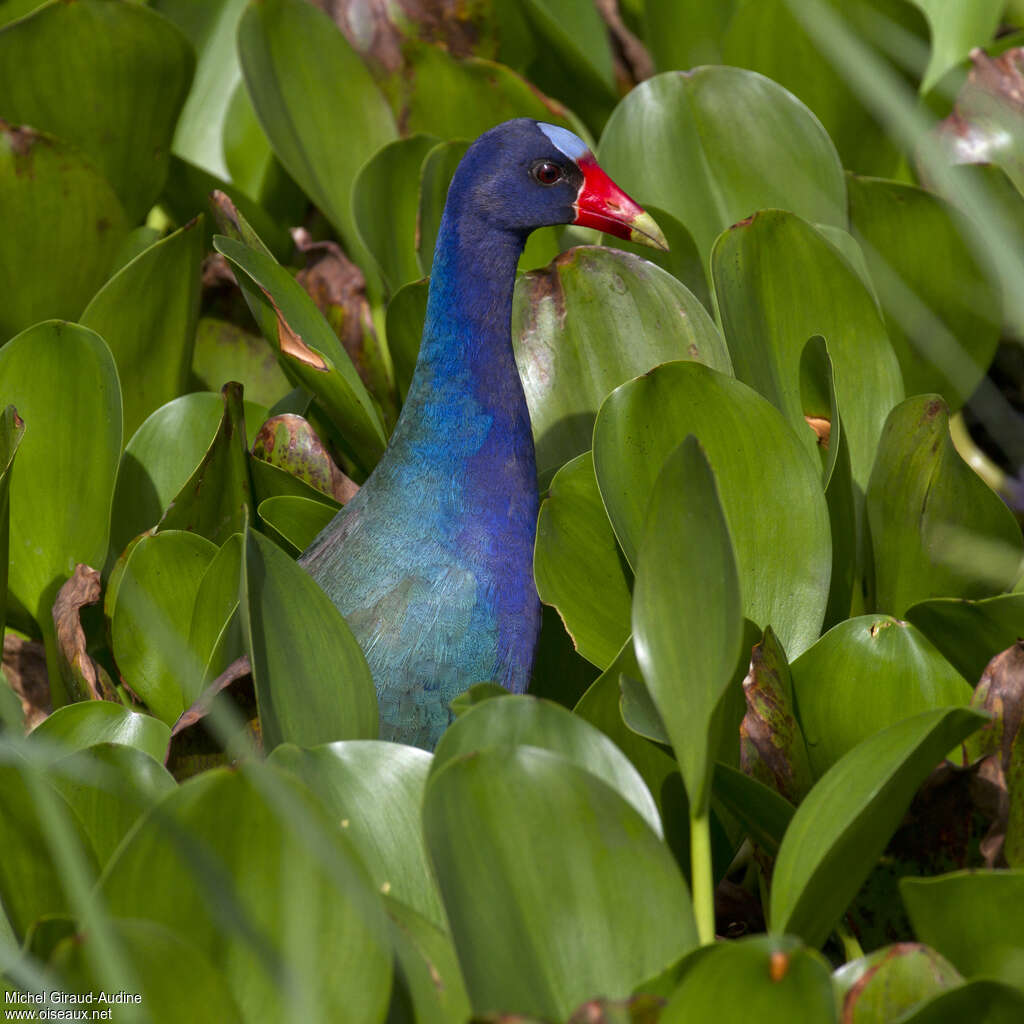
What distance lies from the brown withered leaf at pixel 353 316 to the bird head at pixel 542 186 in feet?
1.61

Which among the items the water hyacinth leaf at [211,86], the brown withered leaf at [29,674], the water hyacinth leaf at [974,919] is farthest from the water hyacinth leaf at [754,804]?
the water hyacinth leaf at [211,86]

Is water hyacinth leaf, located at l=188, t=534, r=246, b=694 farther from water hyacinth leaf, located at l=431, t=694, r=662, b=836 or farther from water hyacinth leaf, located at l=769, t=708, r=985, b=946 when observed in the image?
water hyacinth leaf, located at l=769, t=708, r=985, b=946

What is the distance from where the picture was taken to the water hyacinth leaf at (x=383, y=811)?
3.81 ft

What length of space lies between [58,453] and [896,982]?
1213 mm

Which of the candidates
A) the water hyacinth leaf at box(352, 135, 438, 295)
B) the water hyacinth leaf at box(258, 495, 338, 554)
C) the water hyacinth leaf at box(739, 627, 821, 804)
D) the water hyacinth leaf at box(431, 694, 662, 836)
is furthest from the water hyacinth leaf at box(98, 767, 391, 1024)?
the water hyacinth leaf at box(352, 135, 438, 295)

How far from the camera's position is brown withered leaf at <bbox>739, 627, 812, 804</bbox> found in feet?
4.33

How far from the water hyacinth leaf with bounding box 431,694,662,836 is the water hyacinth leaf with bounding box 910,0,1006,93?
1797 millimetres

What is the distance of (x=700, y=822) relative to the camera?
3.55ft

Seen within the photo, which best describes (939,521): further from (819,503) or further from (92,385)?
(92,385)

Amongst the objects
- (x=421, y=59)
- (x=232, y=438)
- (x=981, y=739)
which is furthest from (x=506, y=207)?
(x=981, y=739)

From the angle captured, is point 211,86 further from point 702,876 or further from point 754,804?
point 702,876

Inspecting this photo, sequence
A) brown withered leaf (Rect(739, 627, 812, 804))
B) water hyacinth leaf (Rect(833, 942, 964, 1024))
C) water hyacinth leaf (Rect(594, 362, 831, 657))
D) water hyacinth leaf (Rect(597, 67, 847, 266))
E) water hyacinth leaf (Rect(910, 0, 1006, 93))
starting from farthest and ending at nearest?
water hyacinth leaf (Rect(910, 0, 1006, 93)) < water hyacinth leaf (Rect(597, 67, 847, 266)) < water hyacinth leaf (Rect(594, 362, 831, 657)) < brown withered leaf (Rect(739, 627, 812, 804)) < water hyacinth leaf (Rect(833, 942, 964, 1024))

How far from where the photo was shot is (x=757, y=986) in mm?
927

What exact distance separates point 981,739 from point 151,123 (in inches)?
65.0
